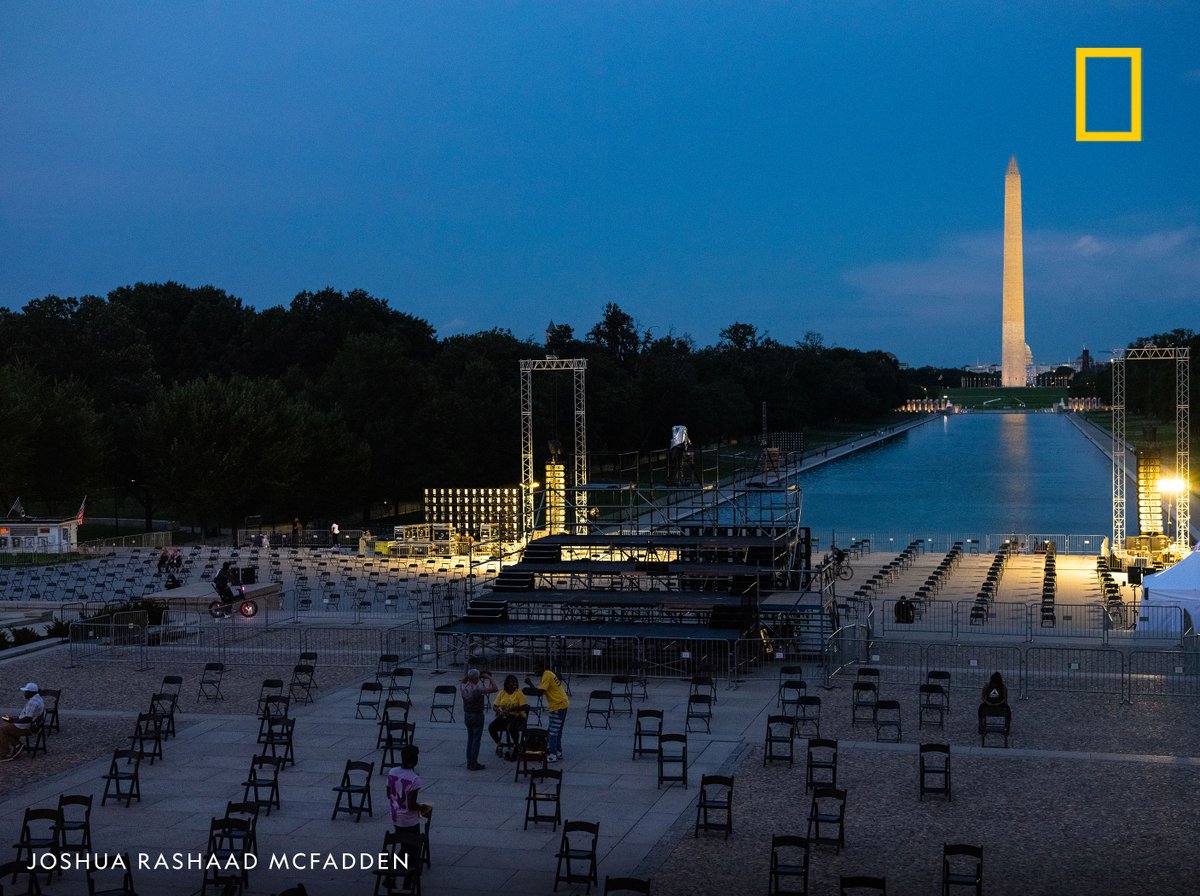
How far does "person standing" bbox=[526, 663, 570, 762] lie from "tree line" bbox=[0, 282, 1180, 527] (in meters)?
45.3

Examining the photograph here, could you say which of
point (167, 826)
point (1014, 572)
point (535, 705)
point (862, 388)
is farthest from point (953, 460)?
point (167, 826)

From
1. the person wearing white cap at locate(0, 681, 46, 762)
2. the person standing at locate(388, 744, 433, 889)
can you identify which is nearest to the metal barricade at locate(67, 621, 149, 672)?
the person wearing white cap at locate(0, 681, 46, 762)

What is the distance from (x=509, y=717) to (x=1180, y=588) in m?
18.5

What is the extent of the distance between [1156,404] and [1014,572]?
275 ft

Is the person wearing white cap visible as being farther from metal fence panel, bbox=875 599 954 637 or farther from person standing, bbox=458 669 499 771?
metal fence panel, bbox=875 599 954 637

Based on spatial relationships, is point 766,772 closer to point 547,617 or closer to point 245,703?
point 245,703

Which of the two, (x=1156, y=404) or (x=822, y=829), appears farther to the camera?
(x=1156, y=404)

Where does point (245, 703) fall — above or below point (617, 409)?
below

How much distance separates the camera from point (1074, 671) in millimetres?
25391

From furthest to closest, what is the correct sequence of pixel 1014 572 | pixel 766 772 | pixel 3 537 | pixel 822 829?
pixel 3 537, pixel 1014 572, pixel 766 772, pixel 822 829

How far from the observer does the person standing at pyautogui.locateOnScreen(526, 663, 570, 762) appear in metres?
18.5

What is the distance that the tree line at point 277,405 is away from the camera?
61.3 m

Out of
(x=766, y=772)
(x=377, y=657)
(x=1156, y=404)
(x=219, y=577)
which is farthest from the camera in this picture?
(x=1156, y=404)

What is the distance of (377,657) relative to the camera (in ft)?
91.5
